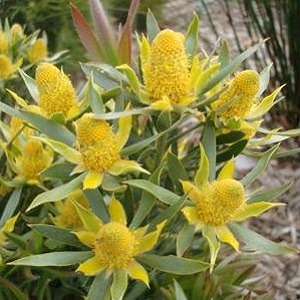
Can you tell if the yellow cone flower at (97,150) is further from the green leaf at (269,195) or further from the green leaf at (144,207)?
the green leaf at (269,195)

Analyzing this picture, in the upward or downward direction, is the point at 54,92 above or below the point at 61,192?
above

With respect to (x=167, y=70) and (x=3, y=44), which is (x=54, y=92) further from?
(x=3, y=44)

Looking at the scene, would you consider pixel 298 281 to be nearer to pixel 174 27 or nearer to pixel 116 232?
pixel 116 232

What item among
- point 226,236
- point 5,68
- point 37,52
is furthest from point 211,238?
point 37,52

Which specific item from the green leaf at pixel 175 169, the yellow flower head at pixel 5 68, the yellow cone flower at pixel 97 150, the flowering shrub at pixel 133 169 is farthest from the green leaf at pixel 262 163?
the yellow flower head at pixel 5 68

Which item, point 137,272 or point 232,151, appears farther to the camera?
point 232,151

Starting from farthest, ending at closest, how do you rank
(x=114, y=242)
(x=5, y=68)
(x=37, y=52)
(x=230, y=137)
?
(x=37, y=52) < (x=5, y=68) < (x=230, y=137) < (x=114, y=242)

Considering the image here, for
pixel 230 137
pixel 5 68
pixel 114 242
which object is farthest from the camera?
pixel 5 68
